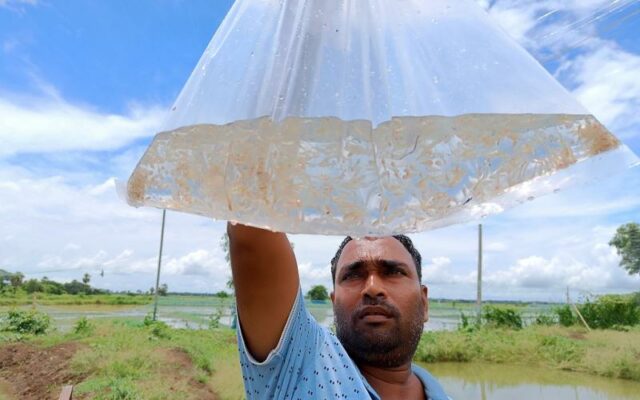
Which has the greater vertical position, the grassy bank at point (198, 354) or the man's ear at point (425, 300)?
the man's ear at point (425, 300)

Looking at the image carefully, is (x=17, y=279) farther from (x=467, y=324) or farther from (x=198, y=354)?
(x=467, y=324)

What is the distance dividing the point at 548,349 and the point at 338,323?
30.0ft

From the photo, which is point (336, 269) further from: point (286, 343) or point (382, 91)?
point (382, 91)

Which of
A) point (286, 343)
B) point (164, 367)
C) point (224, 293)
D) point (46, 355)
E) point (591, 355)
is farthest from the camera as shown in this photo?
point (224, 293)

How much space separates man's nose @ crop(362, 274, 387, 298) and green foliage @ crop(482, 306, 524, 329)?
34.8ft

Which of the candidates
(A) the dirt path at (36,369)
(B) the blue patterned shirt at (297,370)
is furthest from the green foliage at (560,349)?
(B) the blue patterned shirt at (297,370)

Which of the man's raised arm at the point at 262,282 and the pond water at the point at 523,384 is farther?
the pond water at the point at 523,384

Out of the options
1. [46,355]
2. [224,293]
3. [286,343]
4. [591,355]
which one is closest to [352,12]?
[286,343]

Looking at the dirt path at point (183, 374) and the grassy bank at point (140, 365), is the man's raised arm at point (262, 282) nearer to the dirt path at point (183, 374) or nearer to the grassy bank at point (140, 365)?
the grassy bank at point (140, 365)

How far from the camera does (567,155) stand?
0.39m

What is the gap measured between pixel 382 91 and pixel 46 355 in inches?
275

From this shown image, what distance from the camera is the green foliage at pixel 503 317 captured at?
10414 mm

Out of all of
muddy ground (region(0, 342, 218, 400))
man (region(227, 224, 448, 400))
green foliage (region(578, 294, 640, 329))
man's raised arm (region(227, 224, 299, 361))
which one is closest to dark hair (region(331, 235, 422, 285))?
man (region(227, 224, 448, 400))

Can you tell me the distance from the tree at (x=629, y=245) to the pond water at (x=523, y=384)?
2371 mm
